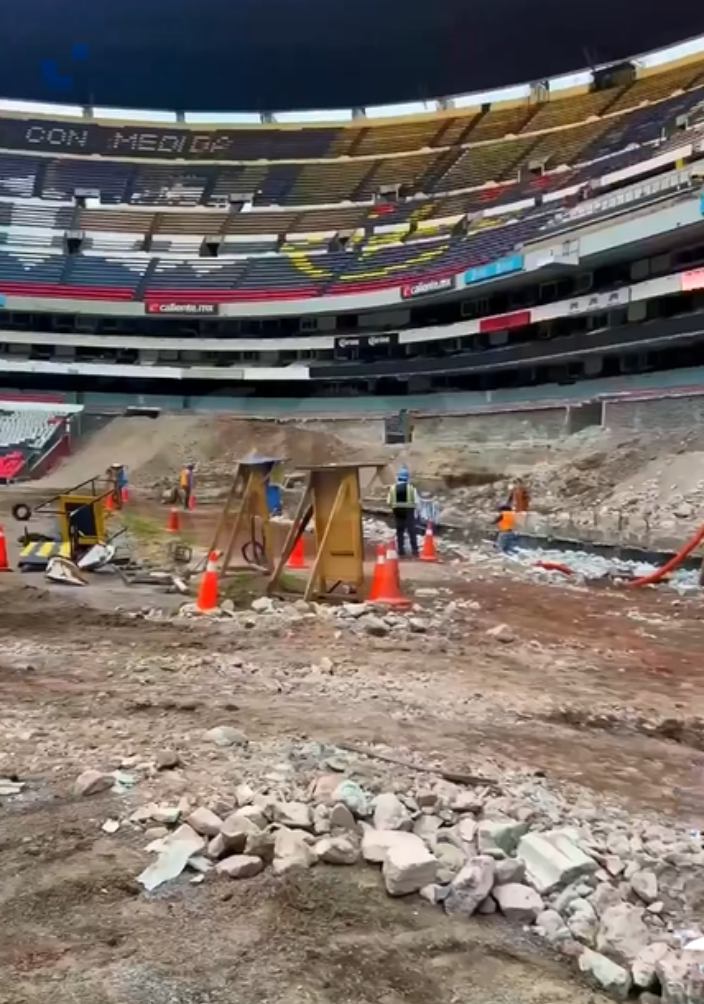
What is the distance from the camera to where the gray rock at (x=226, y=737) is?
4.84 metres

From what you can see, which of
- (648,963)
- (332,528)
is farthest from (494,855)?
(332,528)

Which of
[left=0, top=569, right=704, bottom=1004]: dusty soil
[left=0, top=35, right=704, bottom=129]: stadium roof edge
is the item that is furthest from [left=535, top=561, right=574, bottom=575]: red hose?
[left=0, top=35, right=704, bottom=129]: stadium roof edge

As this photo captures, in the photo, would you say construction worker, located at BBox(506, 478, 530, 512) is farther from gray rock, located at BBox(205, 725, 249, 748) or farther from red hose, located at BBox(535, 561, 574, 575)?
gray rock, located at BBox(205, 725, 249, 748)

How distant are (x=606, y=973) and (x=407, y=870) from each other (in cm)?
78

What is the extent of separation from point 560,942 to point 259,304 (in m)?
50.7

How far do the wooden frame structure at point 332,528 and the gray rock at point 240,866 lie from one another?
6.48 meters

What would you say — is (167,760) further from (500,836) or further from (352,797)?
(500,836)

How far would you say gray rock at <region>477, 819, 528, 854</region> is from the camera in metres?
3.44

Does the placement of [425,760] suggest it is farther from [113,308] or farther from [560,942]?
[113,308]

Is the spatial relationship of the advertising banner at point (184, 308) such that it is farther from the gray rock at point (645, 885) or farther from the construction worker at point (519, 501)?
the gray rock at point (645, 885)

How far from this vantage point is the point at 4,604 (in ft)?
31.8

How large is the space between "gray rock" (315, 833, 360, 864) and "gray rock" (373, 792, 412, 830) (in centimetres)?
21

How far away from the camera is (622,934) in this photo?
9.35 feet

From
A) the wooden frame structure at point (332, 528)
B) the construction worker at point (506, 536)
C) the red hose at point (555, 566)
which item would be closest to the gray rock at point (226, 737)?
the wooden frame structure at point (332, 528)
